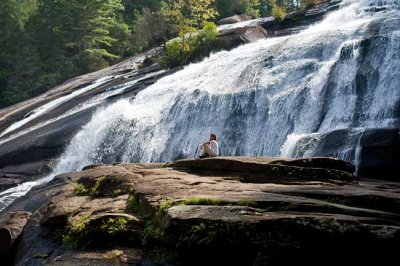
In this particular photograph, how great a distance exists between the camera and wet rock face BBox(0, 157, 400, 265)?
6605 mm

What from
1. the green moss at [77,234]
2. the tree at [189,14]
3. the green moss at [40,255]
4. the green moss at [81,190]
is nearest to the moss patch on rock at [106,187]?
the green moss at [81,190]

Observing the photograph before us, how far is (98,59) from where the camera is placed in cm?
4944

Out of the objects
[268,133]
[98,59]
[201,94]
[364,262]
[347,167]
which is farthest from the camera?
[98,59]

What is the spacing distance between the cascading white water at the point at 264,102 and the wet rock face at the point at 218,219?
248 inches

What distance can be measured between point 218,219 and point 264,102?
539 inches

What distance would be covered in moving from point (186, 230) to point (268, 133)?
40.4 feet

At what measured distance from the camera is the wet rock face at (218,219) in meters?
6.61

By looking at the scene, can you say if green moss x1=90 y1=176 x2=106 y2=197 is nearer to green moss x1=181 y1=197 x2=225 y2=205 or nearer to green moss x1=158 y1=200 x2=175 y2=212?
green moss x1=158 y1=200 x2=175 y2=212

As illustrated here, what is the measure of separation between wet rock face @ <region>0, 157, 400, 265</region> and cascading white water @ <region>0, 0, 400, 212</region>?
6.29 m

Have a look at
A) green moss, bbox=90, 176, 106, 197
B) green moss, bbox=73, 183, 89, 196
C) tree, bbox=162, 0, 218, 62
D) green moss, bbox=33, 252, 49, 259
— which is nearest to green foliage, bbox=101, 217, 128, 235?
green moss, bbox=33, 252, 49, 259

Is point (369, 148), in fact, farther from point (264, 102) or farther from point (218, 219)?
point (218, 219)

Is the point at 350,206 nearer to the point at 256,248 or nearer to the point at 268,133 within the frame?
the point at 256,248

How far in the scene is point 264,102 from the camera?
20.5 meters

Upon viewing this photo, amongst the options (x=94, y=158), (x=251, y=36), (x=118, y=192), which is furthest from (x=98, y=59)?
(x=118, y=192)
